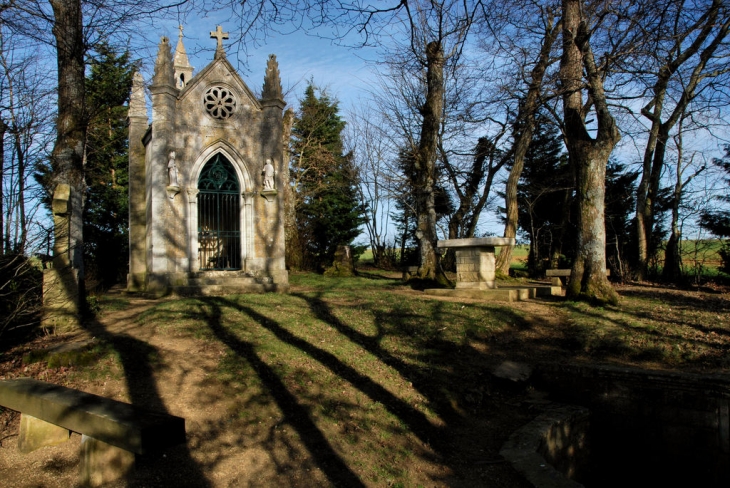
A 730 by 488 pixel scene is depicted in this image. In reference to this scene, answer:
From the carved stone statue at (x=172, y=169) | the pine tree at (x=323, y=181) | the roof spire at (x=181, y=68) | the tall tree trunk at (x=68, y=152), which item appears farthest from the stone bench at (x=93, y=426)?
the pine tree at (x=323, y=181)

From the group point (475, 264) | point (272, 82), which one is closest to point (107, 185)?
point (272, 82)

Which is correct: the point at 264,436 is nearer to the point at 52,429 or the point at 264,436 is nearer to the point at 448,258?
the point at 52,429

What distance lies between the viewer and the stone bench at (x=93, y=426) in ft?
11.8

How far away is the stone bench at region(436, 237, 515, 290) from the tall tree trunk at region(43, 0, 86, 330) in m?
8.05

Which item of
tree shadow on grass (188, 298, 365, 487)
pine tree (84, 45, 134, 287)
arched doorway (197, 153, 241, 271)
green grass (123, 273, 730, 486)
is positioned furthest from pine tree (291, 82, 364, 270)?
tree shadow on grass (188, 298, 365, 487)

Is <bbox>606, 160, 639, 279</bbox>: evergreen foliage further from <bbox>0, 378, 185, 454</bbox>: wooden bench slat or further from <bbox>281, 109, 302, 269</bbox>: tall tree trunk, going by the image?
<bbox>0, 378, 185, 454</bbox>: wooden bench slat

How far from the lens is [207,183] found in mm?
14727

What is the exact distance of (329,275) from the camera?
2111 centimetres

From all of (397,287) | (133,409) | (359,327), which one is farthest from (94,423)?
(397,287)

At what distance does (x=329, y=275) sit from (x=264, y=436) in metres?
16.0

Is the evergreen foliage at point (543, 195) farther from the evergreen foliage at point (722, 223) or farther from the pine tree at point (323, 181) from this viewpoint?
the pine tree at point (323, 181)

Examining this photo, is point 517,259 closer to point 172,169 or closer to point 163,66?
point 172,169

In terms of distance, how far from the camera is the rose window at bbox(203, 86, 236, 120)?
568 inches

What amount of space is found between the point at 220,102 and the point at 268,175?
2483 millimetres
